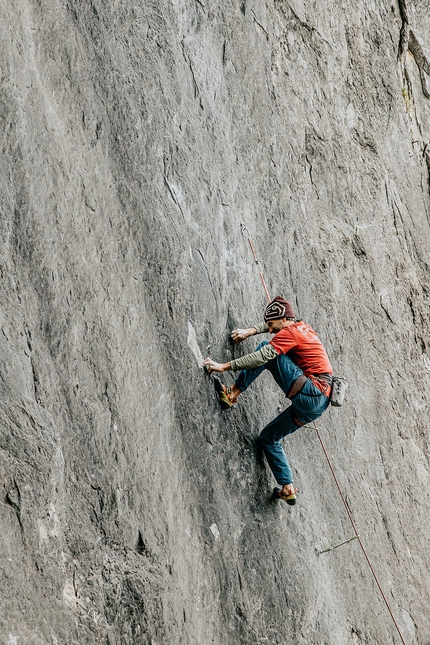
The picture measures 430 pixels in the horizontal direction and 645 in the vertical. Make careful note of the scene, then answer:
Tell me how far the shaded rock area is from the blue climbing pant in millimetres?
217

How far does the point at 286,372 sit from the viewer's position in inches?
313

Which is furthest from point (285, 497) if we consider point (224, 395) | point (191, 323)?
point (191, 323)

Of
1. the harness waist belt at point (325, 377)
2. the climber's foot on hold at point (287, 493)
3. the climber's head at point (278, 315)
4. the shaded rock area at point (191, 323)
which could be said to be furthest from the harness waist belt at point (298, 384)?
the climber's foot on hold at point (287, 493)

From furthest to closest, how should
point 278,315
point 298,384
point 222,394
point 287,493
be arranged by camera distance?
point 287,493 → point 222,394 → point 278,315 → point 298,384

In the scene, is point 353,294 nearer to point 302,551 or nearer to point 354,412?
point 354,412

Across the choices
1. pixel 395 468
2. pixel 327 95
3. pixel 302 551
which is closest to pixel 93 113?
pixel 327 95

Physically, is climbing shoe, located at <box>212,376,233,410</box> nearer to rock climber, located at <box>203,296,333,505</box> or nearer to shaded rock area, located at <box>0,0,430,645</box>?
rock climber, located at <box>203,296,333,505</box>

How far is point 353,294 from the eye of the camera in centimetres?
1062

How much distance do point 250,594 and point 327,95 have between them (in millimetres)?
6810

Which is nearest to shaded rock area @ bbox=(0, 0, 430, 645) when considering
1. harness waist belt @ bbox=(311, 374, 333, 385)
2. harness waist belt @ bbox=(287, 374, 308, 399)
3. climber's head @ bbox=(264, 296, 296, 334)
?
climber's head @ bbox=(264, 296, 296, 334)

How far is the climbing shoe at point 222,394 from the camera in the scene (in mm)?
8128

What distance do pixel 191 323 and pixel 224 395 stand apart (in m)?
0.81

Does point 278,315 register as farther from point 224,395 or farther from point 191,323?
point 224,395

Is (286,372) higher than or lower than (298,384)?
higher
